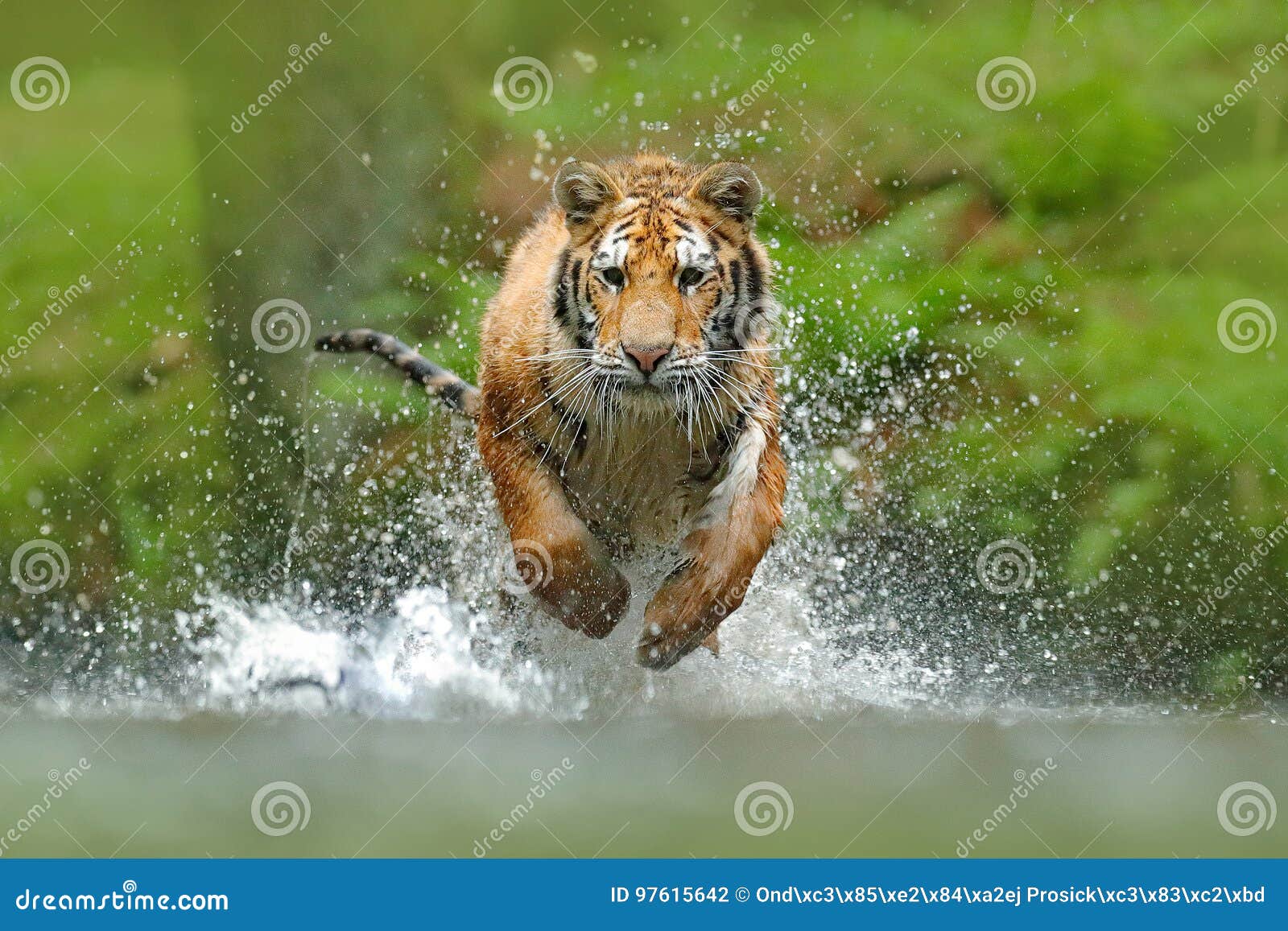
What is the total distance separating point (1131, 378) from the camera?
684 cm

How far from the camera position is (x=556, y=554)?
181 inches

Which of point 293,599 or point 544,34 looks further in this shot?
point 544,34

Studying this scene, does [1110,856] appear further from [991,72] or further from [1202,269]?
[991,72]

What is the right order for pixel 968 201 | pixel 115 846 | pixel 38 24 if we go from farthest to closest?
pixel 38 24
pixel 968 201
pixel 115 846

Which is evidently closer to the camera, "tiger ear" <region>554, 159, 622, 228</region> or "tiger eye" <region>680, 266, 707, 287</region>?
"tiger eye" <region>680, 266, 707, 287</region>

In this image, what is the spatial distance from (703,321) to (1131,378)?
346cm

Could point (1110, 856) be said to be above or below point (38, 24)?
below

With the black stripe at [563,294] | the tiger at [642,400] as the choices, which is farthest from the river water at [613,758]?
the black stripe at [563,294]

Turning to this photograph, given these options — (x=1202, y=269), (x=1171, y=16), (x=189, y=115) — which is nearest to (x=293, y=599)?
(x=189, y=115)

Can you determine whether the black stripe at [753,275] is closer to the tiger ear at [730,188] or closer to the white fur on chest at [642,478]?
the tiger ear at [730,188]

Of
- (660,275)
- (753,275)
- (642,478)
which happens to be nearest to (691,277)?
(660,275)

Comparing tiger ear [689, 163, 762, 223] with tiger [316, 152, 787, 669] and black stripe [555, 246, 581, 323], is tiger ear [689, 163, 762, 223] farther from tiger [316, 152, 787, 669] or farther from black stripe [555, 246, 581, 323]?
black stripe [555, 246, 581, 323]

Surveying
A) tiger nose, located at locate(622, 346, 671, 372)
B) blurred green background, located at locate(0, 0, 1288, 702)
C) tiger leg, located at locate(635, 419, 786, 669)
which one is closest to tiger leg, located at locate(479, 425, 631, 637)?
tiger leg, located at locate(635, 419, 786, 669)

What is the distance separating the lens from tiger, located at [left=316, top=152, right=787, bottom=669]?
4324 mm
